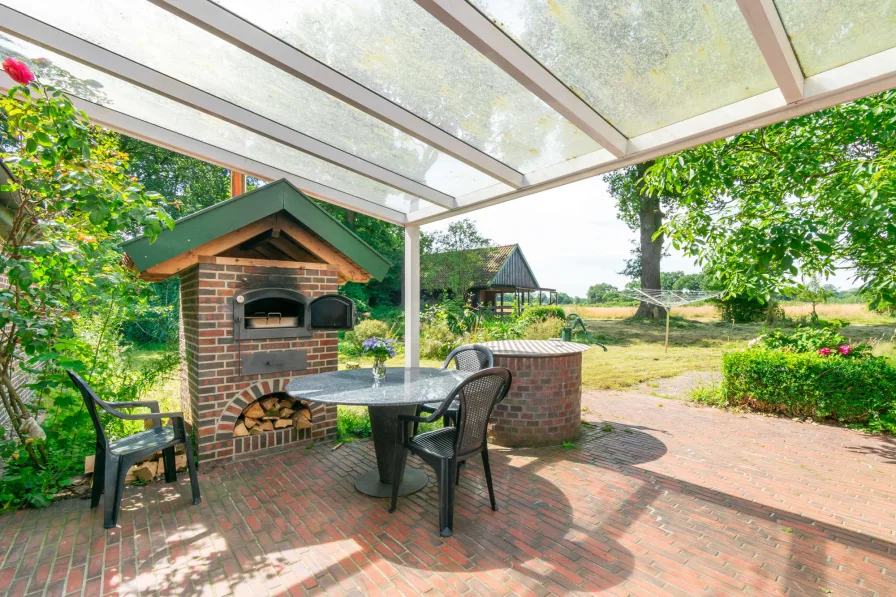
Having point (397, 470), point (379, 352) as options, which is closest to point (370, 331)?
point (379, 352)

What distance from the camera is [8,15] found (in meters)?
2.90

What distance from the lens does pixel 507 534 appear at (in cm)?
266

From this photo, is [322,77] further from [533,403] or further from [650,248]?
[650,248]

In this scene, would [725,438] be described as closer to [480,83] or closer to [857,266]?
[857,266]

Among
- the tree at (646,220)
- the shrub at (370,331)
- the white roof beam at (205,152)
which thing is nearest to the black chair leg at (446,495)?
the white roof beam at (205,152)

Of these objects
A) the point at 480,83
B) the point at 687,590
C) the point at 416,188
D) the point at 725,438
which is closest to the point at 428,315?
the point at 416,188

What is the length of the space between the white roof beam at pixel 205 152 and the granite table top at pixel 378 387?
8.31 feet

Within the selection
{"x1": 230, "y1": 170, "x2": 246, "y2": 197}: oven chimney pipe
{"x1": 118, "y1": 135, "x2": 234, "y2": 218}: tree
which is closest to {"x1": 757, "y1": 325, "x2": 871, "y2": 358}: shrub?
{"x1": 230, "y1": 170, "x2": 246, "y2": 197}: oven chimney pipe

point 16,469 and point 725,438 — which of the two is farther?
point 725,438

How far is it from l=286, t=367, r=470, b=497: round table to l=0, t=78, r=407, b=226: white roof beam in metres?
2.62

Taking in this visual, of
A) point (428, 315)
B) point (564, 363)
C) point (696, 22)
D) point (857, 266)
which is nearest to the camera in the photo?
point (696, 22)

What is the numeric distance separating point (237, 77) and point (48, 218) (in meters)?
1.90

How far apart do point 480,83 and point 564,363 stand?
284cm

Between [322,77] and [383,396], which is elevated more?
[322,77]
